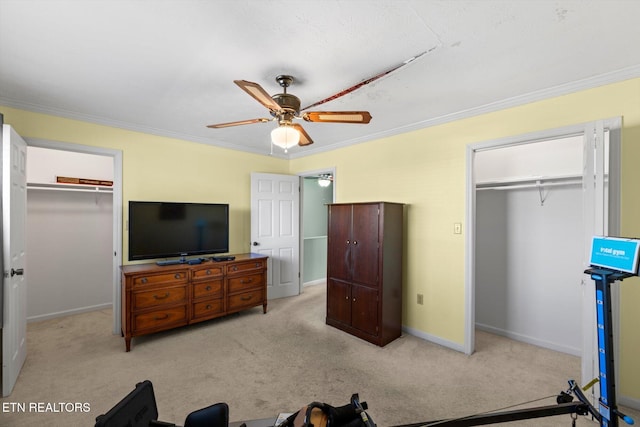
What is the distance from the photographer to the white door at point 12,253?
7.21 feet

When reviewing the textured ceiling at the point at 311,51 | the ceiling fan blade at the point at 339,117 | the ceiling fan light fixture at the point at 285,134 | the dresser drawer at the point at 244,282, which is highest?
the textured ceiling at the point at 311,51

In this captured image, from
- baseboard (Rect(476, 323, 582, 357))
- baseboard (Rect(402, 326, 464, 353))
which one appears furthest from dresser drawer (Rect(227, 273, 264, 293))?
baseboard (Rect(476, 323, 582, 357))

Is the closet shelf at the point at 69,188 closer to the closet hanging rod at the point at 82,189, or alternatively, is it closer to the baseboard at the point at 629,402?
the closet hanging rod at the point at 82,189

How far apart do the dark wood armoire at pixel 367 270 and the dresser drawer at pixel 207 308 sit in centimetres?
138

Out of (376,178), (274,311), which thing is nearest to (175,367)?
(274,311)

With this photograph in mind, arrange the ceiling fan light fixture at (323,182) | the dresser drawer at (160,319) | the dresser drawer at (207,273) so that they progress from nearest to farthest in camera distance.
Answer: the dresser drawer at (160,319) → the dresser drawer at (207,273) → the ceiling fan light fixture at (323,182)

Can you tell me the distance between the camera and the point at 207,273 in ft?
11.4

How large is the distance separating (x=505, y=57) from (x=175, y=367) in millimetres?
3641

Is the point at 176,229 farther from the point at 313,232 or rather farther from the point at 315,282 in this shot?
the point at 315,282

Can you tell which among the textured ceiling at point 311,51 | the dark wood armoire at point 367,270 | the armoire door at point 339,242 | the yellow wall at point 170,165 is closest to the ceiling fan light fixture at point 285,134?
the textured ceiling at point 311,51

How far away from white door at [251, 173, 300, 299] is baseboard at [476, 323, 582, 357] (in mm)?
2848

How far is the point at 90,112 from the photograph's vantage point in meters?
3.06

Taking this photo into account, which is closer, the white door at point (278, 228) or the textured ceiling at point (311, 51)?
the textured ceiling at point (311, 51)

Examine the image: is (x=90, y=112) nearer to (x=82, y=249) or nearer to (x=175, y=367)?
(x=82, y=249)
